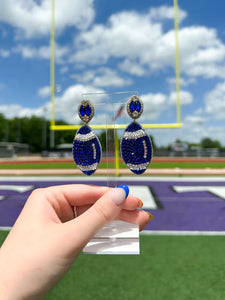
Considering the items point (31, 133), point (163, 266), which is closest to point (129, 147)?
point (163, 266)

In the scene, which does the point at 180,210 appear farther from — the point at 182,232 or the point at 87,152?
the point at 87,152

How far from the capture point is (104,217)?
697mm

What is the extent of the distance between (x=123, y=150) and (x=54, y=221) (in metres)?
0.32

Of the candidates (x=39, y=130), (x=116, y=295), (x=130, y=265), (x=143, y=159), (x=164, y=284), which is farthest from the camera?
(x=39, y=130)

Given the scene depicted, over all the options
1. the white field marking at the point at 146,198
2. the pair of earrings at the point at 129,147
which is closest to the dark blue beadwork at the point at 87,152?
the pair of earrings at the point at 129,147

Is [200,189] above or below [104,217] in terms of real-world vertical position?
below

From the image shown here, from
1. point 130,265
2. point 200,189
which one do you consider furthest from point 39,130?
point 130,265

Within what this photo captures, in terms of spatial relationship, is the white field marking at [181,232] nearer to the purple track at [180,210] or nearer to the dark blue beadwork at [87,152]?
the purple track at [180,210]

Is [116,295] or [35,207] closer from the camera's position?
[35,207]

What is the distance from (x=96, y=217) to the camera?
68 cm

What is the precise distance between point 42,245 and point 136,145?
1.39 feet

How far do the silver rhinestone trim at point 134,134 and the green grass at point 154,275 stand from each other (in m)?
1.26

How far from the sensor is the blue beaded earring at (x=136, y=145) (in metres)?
0.85

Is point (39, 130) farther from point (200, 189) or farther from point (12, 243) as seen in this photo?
point (12, 243)
